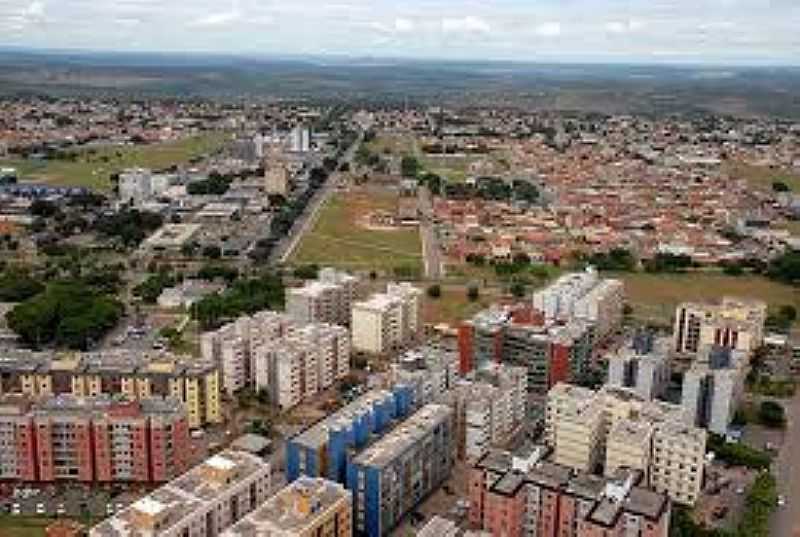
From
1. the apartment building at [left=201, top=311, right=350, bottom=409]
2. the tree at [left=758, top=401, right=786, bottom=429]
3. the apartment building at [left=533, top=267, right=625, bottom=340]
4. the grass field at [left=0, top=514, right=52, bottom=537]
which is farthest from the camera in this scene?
the apartment building at [left=533, top=267, right=625, bottom=340]

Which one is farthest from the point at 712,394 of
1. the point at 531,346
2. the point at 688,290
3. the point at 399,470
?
the point at 688,290

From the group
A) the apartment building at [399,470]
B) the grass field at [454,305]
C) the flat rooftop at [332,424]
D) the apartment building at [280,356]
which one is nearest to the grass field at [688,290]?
the grass field at [454,305]

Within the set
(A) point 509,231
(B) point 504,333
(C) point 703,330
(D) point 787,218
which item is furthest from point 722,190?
(B) point 504,333

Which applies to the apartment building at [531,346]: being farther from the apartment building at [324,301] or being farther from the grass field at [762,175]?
the grass field at [762,175]

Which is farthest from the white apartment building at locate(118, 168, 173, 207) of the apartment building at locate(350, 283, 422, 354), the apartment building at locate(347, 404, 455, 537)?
the apartment building at locate(347, 404, 455, 537)

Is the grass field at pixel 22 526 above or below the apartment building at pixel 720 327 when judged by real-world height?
below

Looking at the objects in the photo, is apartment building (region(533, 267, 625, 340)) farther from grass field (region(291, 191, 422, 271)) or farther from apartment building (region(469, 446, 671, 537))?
grass field (region(291, 191, 422, 271))
